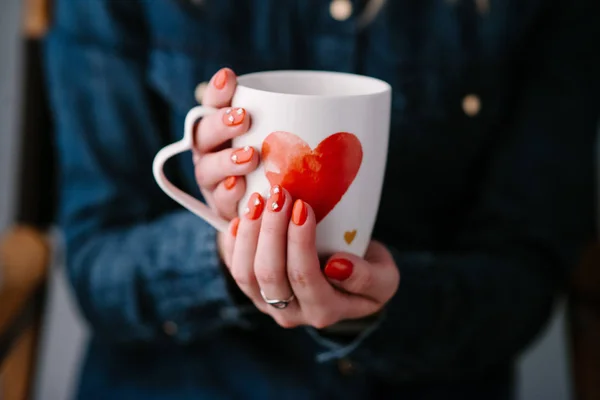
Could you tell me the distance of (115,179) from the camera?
0.49m

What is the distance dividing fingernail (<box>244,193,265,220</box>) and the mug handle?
29 mm

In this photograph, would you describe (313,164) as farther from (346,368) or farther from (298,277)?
(346,368)

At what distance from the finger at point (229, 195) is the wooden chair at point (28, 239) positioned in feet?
1.07

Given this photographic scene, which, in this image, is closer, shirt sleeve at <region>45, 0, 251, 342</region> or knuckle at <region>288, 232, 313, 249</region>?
knuckle at <region>288, 232, 313, 249</region>

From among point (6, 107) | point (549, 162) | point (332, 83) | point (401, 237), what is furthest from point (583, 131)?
point (6, 107)

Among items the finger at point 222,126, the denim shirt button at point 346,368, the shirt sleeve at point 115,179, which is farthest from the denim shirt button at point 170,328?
the finger at point 222,126

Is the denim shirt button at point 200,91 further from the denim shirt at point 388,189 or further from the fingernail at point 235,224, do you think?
the fingernail at point 235,224

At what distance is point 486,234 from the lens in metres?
0.52

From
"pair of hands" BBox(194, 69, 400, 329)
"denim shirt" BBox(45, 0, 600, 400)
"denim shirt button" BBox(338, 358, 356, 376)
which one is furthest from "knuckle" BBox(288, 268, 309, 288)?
"denim shirt button" BBox(338, 358, 356, 376)

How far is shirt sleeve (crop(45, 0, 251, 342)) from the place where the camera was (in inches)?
17.6

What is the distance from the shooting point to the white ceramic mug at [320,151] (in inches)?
9.8

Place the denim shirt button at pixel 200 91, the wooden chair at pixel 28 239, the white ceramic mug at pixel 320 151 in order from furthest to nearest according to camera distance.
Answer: the wooden chair at pixel 28 239, the denim shirt button at pixel 200 91, the white ceramic mug at pixel 320 151

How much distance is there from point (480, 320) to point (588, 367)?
154 mm

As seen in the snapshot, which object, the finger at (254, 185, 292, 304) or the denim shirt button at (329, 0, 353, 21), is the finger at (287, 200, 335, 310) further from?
the denim shirt button at (329, 0, 353, 21)
